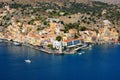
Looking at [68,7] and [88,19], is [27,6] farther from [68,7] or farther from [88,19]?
[88,19]

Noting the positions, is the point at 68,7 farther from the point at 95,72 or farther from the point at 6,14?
the point at 95,72

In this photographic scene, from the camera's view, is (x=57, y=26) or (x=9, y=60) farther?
(x=57, y=26)

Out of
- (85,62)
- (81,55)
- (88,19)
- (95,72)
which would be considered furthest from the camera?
(88,19)

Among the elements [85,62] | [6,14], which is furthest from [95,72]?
[6,14]

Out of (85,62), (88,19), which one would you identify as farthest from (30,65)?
(88,19)

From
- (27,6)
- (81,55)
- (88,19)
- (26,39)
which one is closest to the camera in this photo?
(81,55)

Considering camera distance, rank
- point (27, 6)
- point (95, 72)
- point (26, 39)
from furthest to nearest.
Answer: point (27, 6), point (26, 39), point (95, 72)
